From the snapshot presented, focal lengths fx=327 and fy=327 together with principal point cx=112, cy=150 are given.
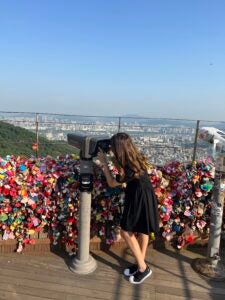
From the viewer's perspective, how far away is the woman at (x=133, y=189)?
9.03 feet

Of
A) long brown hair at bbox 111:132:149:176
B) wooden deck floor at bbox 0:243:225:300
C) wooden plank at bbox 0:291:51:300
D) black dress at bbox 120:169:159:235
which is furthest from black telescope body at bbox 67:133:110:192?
wooden plank at bbox 0:291:51:300

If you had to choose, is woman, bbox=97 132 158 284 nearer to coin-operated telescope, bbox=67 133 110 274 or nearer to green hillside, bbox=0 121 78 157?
coin-operated telescope, bbox=67 133 110 274

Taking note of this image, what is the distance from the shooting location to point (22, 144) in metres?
6.60

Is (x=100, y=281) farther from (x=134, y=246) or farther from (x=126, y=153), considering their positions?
(x=126, y=153)

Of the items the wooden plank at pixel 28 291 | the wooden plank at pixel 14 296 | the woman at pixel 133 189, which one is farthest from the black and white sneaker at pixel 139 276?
the wooden plank at pixel 14 296

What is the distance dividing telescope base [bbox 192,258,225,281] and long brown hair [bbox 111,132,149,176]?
119cm

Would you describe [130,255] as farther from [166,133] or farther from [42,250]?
[166,133]

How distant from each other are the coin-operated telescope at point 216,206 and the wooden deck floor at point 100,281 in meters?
0.12

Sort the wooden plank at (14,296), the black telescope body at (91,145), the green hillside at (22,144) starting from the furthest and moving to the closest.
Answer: the green hillside at (22,144)
the black telescope body at (91,145)
the wooden plank at (14,296)

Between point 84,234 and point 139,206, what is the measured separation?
63 cm

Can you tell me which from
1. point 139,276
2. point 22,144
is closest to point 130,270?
point 139,276

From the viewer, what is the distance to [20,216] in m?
3.13

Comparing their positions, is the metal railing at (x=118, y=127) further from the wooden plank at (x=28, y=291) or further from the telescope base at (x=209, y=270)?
the wooden plank at (x=28, y=291)

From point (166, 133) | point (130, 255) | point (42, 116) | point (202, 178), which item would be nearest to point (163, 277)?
point (130, 255)
